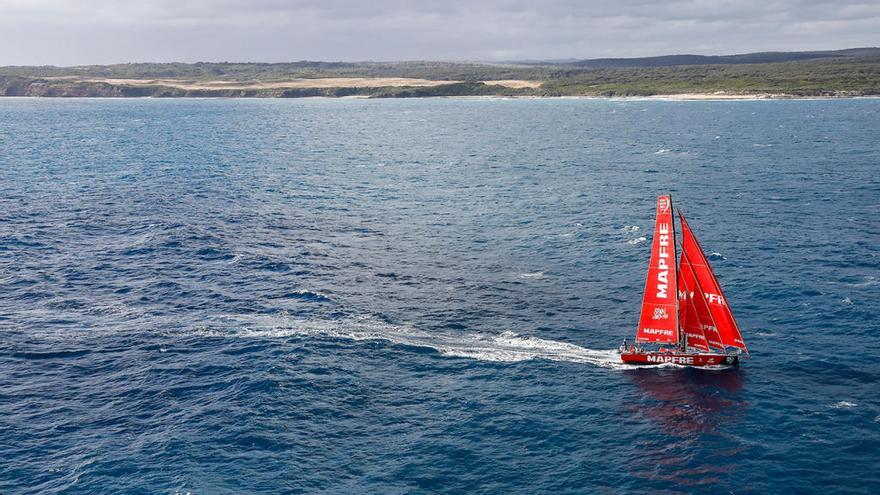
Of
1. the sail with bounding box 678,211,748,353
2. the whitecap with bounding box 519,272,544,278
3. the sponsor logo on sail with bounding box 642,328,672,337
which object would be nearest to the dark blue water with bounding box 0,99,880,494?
the whitecap with bounding box 519,272,544,278

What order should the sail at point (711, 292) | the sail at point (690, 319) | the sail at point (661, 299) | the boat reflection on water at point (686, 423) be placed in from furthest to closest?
the sail at point (690, 319) → the sail at point (661, 299) → the sail at point (711, 292) → the boat reflection on water at point (686, 423)

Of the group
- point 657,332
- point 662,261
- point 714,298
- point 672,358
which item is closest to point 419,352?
point 657,332

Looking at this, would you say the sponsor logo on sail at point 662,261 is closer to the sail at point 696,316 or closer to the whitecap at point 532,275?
the sail at point 696,316

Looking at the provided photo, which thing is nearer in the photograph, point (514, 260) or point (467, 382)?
point (467, 382)

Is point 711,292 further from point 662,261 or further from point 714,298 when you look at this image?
point 662,261

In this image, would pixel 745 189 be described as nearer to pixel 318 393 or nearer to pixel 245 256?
pixel 245 256

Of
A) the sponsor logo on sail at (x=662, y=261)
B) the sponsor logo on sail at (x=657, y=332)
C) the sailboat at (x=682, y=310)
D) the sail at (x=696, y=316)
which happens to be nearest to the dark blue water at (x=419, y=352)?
the sailboat at (x=682, y=310)

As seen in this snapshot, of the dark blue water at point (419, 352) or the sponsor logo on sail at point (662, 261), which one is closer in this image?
the dark blue water at point (419, 352)

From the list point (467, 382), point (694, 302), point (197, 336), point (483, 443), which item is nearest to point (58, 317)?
point (197, 336)
